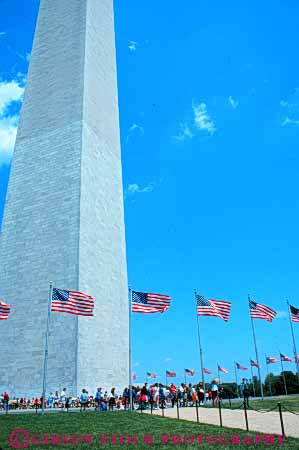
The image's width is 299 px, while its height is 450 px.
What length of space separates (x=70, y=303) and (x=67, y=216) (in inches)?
334

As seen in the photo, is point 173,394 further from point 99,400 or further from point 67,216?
point 67,216

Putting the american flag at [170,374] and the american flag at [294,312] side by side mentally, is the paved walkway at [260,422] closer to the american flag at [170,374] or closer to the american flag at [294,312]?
the american flag at [294,312]

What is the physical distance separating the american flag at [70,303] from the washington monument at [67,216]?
3844 mm

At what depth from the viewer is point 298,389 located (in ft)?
155

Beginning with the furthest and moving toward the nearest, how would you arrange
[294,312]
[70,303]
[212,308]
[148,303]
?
1. [294,312]
2. [212,308]
3. [70,303]
4. [148,303]

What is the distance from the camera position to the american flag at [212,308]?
21.2m

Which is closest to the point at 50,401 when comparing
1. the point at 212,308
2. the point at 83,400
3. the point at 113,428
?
the point at 83,400

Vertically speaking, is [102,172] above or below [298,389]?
above

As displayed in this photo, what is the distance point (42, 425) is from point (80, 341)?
9828 mm

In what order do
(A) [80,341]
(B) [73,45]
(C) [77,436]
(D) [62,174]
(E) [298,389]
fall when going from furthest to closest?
(E) [298,389], (B) [73,45], (D) [62,174], (A) [80,341], (C) [77,436]

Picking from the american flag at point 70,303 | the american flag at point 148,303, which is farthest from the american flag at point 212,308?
the american flag at point 70,303

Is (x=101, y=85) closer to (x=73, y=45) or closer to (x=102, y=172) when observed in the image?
(x=73, y=45)

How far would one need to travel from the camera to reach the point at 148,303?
62.3ft

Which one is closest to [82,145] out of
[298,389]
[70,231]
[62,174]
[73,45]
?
[62,174]
